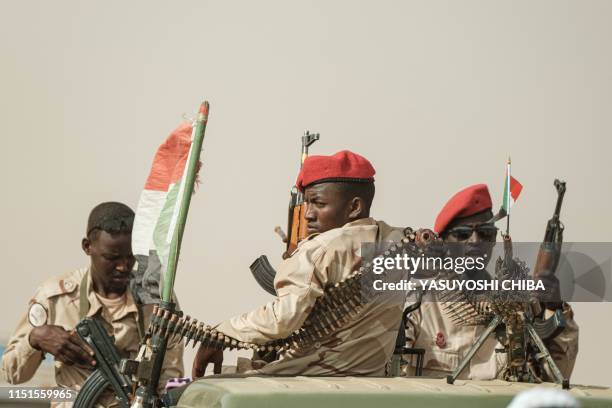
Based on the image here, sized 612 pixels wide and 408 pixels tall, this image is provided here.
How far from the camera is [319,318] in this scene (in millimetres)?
6055

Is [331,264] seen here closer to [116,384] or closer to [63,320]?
[116,384]

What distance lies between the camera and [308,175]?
6.53 m

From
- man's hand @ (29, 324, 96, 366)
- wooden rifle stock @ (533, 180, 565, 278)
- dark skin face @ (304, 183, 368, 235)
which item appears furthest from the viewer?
wooden rifle stock @ (533, 180, 565, 278)

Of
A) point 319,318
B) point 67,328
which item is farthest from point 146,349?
point 67,328

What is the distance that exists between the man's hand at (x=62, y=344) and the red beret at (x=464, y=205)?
2635mm

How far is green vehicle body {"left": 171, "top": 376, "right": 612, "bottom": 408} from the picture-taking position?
477 cm

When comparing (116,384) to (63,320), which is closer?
(116,384)

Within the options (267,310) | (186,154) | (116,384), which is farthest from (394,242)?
(116,384)

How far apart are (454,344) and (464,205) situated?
978mm

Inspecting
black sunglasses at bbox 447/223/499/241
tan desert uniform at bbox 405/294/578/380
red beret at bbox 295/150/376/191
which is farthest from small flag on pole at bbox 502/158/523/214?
red beret at bbox 295/150/376/191

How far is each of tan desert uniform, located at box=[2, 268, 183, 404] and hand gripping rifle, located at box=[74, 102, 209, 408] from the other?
548 millimetres

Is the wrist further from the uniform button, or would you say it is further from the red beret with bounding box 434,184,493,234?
the red beret with bounding box 434,184,493,234

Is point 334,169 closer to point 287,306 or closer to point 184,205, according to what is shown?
point 184,205

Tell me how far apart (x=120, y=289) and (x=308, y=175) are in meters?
1.80
